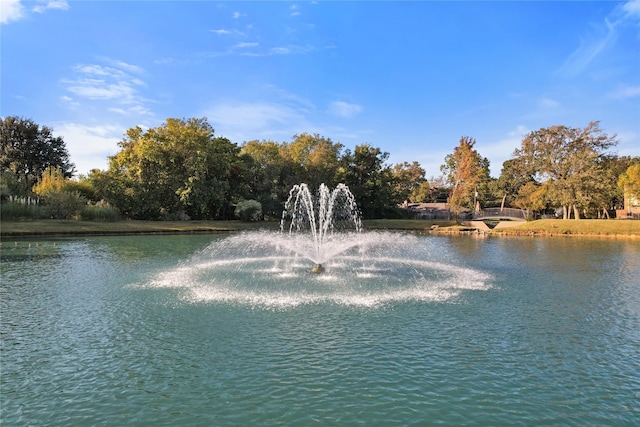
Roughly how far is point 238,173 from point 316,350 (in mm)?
45695

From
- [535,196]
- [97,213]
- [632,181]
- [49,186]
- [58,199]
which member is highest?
[632,181]

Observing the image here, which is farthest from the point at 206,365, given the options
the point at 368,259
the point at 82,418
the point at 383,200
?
the point at 383,200

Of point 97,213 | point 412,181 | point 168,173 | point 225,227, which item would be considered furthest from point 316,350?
point 412,181

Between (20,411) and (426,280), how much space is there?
12552 mm

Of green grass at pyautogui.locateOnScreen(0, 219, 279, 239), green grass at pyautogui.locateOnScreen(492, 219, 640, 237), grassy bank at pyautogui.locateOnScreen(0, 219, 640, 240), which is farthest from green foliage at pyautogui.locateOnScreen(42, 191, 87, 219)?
green grass at pyautogui.locateOnScreen(492, 219, 640, 237)

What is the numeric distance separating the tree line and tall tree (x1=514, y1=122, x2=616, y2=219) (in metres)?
0.12

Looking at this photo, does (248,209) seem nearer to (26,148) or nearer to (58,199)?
(58,199)

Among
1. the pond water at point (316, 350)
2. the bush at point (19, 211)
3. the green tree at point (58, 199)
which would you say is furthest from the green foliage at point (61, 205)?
the pond water at point (316, 350)

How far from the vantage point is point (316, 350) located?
812 cm

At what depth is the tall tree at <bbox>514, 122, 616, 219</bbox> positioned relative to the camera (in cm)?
5025

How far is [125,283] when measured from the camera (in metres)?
14.5

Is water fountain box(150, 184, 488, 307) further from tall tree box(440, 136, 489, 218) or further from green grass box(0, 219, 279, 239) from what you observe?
tall tree box(440, 136, 489, 218)

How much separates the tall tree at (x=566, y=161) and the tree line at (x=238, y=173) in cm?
12

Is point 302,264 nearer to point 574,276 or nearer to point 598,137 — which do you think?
point 574,276
